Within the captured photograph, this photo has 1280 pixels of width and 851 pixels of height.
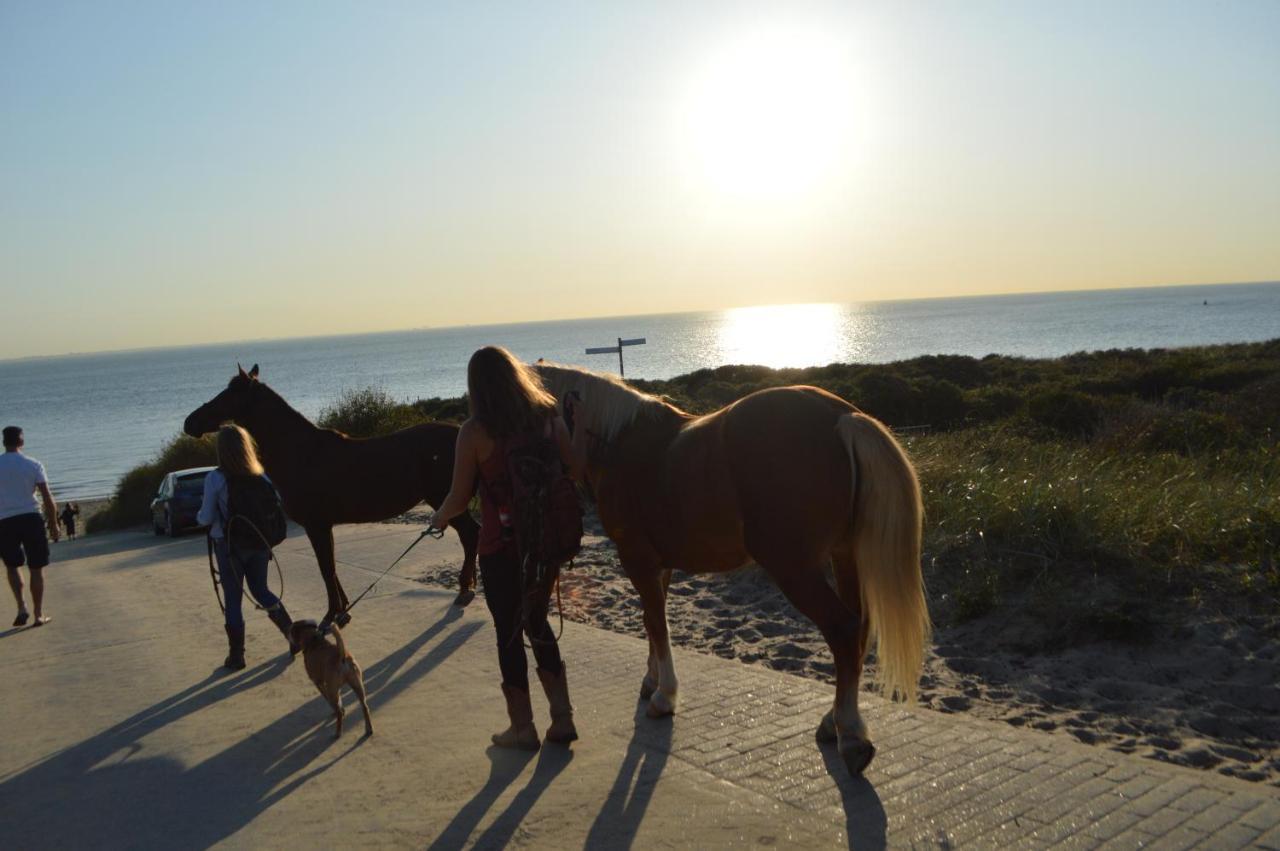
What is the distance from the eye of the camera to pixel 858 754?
14.0ft

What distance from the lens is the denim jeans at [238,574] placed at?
6.88m

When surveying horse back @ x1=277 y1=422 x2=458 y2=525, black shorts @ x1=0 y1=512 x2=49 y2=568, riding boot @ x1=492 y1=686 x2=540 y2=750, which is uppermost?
horse back @ x1=277 y1=422 x2=458 y2=525

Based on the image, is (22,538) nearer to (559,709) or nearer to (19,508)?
(19,508)

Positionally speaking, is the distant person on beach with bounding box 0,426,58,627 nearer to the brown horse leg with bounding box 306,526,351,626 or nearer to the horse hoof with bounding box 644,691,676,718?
the brown horse leg with bounding box 306,526,351,626

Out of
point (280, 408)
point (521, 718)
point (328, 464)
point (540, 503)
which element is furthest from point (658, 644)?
point (280, 408)

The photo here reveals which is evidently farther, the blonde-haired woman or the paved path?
the blonde-haired woman

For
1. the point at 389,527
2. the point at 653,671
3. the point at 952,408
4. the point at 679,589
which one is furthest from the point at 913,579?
the point at 952,408

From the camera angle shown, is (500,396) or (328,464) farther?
(328,464)

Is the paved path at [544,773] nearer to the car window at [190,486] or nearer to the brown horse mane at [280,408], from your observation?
the brown horse mane at [280,408]

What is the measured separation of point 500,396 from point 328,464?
3.88 meters

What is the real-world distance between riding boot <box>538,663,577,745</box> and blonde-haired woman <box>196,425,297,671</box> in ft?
8.95

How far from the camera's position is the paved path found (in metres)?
3.82

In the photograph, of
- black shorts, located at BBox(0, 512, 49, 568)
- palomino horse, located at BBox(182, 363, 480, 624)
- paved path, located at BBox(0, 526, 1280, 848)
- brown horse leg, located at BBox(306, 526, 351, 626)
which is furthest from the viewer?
black shorts, located at BBox(0, 512, 49, 568)

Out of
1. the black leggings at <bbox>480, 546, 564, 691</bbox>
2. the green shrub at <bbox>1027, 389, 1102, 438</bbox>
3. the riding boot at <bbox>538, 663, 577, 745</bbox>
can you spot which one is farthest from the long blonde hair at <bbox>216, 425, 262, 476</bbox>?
the green shrub at <bbox>1027, 389, 1102, 438</bbox>
